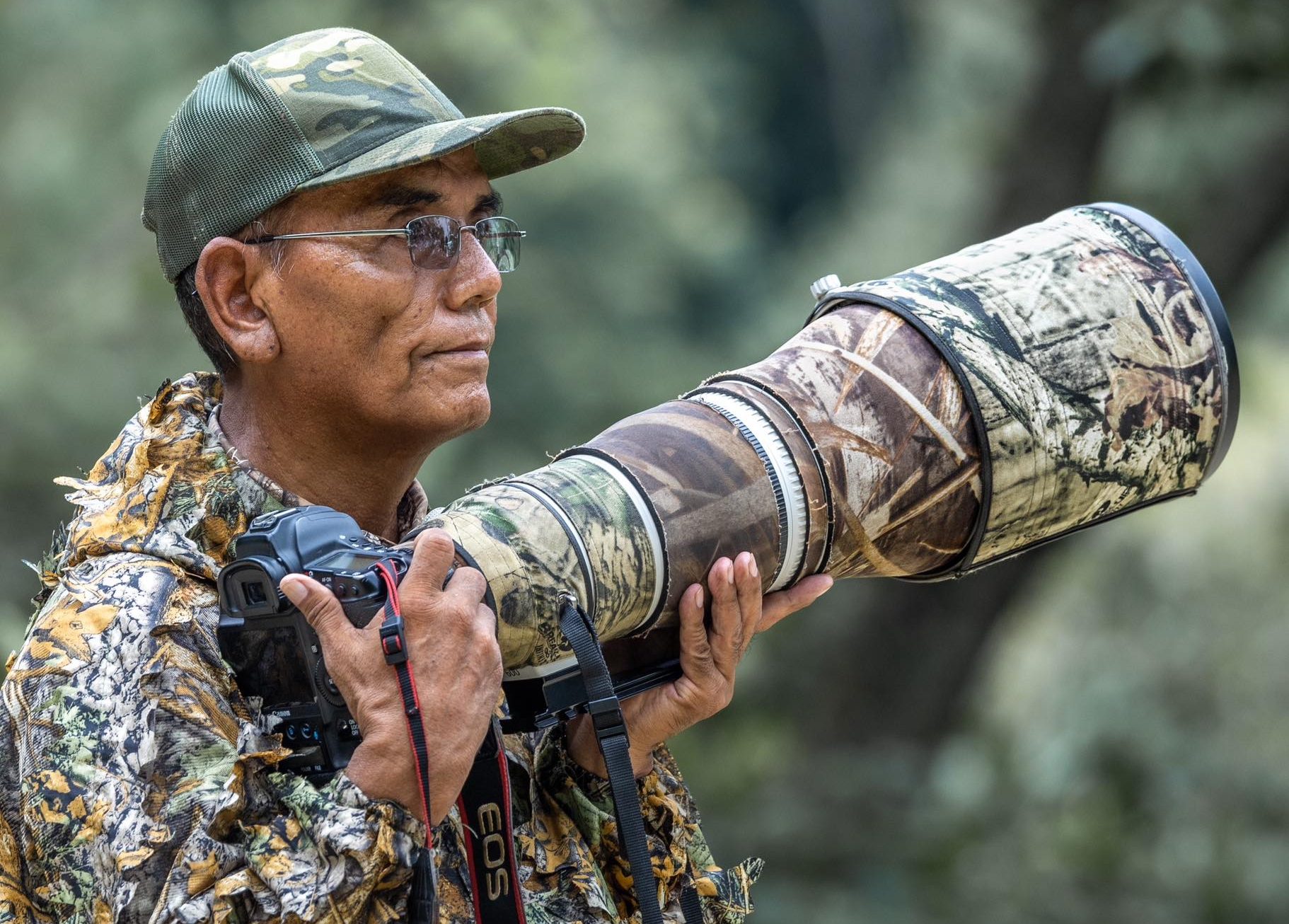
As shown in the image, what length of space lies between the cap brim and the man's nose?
141 mm

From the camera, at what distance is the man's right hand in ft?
5.94

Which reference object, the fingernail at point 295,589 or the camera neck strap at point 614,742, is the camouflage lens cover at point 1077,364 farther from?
the fingernail at point 295,589

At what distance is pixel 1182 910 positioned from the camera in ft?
22.3

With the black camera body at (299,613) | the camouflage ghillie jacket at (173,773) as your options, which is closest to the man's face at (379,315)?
the camouflage ghillie jacket at (173,773)

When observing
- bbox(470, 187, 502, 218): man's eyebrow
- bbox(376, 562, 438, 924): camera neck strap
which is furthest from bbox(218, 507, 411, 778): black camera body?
bbox(470, 187, 502, 218): man's eyebrow

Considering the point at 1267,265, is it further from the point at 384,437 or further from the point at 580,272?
the point at 384,437

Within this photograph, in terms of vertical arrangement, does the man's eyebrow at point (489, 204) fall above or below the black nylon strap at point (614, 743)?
above

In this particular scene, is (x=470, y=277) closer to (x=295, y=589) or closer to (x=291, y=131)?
(x=291, y=131)

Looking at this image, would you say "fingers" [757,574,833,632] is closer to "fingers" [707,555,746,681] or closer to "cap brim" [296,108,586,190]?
"fingers" [707,555,746,681]

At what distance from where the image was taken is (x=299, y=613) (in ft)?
6.05

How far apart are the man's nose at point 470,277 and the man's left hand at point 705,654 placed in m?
0.53

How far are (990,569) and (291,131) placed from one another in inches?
195

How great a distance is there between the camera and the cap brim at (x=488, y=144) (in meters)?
2.20

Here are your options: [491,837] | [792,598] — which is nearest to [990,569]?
[792,598]
